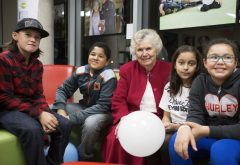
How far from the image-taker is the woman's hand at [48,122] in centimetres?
177

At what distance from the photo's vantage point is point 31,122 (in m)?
1.67

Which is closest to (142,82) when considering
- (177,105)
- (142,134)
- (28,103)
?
(177,105)

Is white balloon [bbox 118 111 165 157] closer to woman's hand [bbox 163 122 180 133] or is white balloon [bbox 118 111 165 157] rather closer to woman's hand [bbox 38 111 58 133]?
woman's hand [bbox 163 122 180 133]

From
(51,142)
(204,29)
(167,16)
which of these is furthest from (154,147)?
(167,16)

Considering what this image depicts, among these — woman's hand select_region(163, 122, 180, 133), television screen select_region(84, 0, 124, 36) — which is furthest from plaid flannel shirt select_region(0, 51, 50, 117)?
television screen select_region(84, 0, 124, 36)

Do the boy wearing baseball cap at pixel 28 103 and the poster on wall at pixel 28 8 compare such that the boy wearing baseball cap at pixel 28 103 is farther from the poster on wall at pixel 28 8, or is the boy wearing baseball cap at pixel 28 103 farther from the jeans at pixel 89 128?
the poster on wall at pixel 28 8

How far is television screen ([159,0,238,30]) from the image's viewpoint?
2513 mm

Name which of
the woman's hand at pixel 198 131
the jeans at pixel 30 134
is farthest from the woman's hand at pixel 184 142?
the jeans at pixel 30 134

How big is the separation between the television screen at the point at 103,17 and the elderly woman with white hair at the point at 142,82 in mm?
1331

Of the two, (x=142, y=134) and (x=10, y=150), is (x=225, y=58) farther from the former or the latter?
(x=10, y=150)

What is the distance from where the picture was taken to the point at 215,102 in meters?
1.66

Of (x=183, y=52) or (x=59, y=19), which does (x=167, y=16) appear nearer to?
(x=183, y=52)

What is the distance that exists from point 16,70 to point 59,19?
2.64m

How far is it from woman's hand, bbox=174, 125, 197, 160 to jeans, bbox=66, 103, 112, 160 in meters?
0.82
